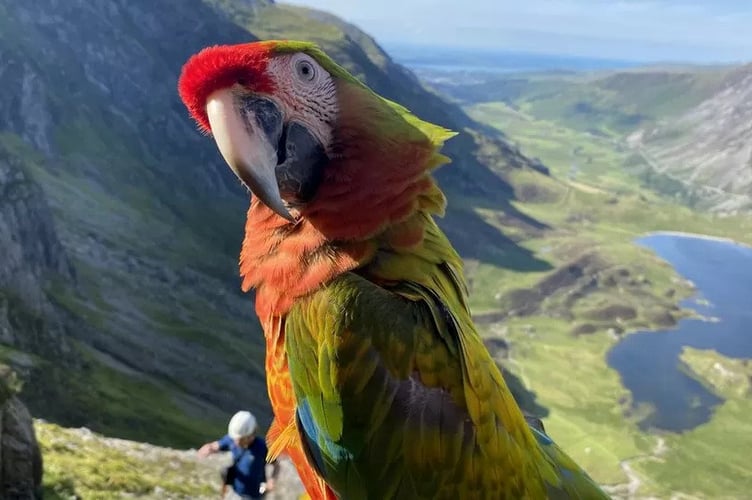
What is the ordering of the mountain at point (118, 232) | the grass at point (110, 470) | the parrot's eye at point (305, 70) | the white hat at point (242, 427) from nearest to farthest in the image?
the parrot's eye at point (305, 70), the white hat at point (242, 427), the grass at point (110, 470), the mountain at point (118, 232)

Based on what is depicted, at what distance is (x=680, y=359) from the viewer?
159 m

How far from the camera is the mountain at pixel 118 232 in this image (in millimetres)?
58531

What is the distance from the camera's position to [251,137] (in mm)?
4539

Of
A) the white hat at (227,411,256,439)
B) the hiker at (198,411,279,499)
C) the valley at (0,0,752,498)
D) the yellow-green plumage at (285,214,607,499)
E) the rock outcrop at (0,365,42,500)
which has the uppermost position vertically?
the yellow-green plumage at (285,214,607,499)

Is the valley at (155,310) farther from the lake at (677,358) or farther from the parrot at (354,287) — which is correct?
the parrot at (354,287)

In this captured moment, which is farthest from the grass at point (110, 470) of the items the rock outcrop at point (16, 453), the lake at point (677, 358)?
the lake at point (677, 358)

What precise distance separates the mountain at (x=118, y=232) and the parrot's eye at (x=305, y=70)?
4340 centimetres

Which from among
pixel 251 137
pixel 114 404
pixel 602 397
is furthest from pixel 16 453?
pixel 602 397

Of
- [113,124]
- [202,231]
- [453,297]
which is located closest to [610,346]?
[202,231]

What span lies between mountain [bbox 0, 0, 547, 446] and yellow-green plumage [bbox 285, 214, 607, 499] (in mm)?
43137

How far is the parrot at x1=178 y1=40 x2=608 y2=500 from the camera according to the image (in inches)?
181

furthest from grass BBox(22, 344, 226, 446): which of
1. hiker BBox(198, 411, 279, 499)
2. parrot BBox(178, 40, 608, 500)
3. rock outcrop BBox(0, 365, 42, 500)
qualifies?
parrot BBox(178, 40, 608, 500)

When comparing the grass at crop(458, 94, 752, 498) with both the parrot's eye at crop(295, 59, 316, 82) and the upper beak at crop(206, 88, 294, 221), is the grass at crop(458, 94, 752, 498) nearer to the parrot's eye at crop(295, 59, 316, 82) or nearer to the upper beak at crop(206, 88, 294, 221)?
the parrot's eye at crop(295, 59, 316, 82)

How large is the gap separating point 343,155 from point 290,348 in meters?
1.46
